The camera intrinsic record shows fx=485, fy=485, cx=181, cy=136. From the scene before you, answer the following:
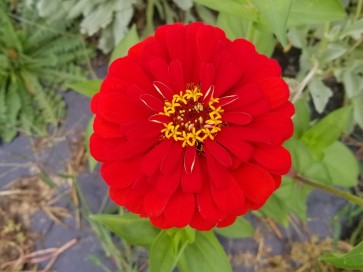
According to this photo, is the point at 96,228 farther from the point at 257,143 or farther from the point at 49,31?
the point at 257,143

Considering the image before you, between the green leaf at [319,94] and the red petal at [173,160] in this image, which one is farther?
the green leaf at [319,94]

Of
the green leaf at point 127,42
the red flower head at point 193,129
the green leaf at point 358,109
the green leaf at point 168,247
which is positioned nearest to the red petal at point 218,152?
the red flower head at point 193,129

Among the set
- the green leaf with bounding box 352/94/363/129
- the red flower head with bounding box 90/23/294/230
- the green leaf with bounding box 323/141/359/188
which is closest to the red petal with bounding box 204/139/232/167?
the red flower head with bounding box 90/23/294/230

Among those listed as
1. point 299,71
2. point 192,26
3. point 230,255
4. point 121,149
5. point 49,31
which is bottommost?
point 230,255

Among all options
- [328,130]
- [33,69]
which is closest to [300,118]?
[328,130]

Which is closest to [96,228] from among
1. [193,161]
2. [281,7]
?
[193,161]

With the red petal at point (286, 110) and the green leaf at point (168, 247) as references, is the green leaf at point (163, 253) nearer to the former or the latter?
the green leaf at point (168, 247)
